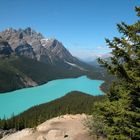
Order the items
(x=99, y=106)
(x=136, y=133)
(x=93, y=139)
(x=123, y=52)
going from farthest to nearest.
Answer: (x=93, y=139) < (x=99, y=106) < (x=123, y=52) < (x=136, y=133)

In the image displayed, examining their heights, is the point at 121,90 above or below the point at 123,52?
below

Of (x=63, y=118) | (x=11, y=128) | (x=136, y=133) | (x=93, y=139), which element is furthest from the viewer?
(x=11, y=128)

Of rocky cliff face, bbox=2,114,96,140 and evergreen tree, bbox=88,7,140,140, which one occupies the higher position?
evergreen tree, bbox=88,7,140,140

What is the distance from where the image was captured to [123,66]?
25109mm

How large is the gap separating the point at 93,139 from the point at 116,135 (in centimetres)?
1491

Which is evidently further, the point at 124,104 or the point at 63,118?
the point at 63,118

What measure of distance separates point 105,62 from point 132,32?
131 inches

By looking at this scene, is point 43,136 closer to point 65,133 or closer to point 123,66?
point 65,133

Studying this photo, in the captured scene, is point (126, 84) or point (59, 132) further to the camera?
point (59, 132)

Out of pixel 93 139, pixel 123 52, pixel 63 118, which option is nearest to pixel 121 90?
pixel 123 52

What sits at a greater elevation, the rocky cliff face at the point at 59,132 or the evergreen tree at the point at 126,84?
the evergreen tree at the point at 126,84

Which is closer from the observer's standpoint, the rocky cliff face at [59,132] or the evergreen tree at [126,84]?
the evergreen tree at [126,84]

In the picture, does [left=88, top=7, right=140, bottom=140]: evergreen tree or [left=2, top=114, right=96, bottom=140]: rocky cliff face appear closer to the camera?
[left=88, top=7, right=140, bottom=140]: evergreen tree

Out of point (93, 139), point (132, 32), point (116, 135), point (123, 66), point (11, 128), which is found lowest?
point (11, 128)
